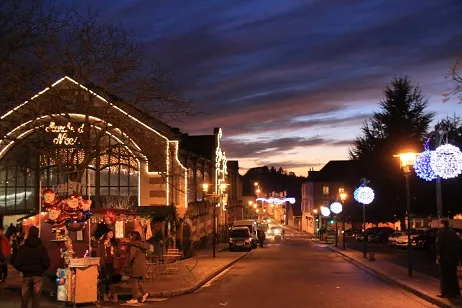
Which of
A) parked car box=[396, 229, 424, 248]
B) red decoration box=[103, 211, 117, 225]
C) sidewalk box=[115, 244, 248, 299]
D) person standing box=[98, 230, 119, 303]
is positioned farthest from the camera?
parked car box=[396, 229, 424, 248]

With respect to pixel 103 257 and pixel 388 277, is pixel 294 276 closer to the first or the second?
pixel 388 277

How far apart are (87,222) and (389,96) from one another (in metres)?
47.9

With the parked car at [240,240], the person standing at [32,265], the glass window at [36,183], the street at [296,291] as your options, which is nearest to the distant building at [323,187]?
the parked car at [240,240]

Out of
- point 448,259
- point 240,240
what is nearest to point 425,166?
point 448,259

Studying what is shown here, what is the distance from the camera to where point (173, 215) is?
120ft

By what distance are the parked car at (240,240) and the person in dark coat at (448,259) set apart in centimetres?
3183

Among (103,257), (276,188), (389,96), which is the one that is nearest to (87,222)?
(103,257)

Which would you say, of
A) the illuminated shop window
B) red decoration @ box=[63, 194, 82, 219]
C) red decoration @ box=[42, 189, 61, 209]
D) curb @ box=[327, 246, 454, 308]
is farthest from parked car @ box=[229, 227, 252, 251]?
red decoration @ box=[42, 189, 61, 209]

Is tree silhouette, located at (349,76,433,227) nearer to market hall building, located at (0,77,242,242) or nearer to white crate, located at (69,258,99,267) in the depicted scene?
market hall building, located at (0,77,242,242)

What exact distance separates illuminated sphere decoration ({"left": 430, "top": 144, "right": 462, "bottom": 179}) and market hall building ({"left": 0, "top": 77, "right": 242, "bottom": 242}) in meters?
11.1

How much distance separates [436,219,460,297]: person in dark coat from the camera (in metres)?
16.4

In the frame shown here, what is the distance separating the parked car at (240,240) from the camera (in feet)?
157

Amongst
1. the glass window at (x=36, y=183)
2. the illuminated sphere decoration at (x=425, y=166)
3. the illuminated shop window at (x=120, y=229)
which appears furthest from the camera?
the glass window at (x=36, y=183)

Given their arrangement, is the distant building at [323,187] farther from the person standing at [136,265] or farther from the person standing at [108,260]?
the person standing at [136,265]
